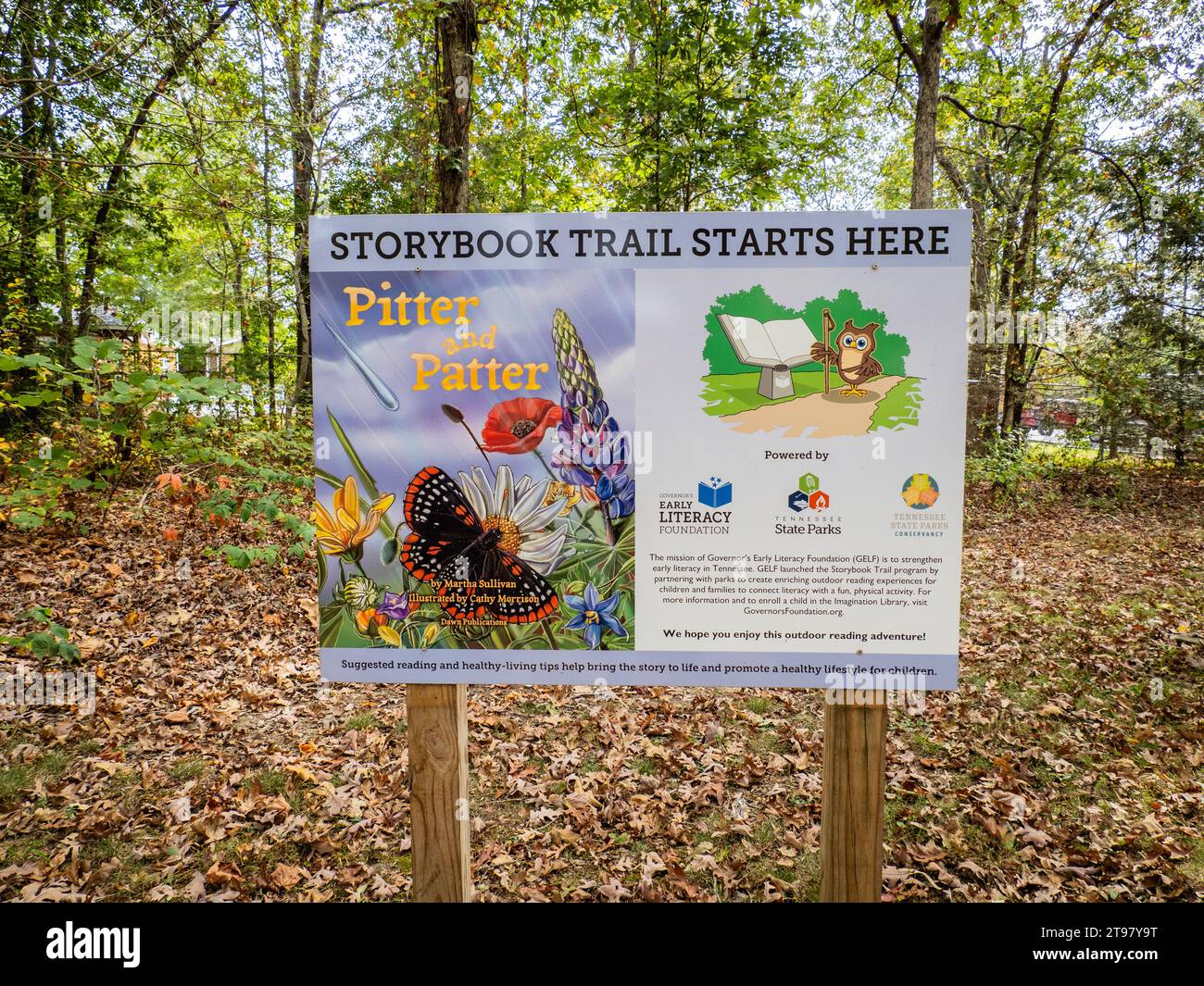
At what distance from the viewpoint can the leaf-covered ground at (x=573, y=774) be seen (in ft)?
11.0

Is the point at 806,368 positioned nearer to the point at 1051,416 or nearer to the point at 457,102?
the point at 457,102

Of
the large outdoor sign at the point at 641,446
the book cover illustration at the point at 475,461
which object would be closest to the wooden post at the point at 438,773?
the large outdoor sign at the point at 641,446

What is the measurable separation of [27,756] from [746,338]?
16.6 ft

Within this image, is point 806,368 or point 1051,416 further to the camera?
point 1051,416

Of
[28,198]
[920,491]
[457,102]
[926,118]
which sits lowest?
[920,491]

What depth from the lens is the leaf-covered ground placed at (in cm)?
334

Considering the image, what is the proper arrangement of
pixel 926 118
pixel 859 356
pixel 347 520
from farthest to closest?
1. pixel 926 118
2. pixel 347 520
3. pixel 859 356

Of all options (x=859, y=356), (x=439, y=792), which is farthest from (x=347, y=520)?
(x=859, y=356)

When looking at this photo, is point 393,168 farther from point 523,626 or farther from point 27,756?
point 523,626

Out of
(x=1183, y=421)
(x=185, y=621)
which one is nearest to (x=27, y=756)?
(x=185, y=621)

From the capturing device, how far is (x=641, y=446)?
7.36 ft

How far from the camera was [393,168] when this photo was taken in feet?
31.3

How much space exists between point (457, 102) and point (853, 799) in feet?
19.6
